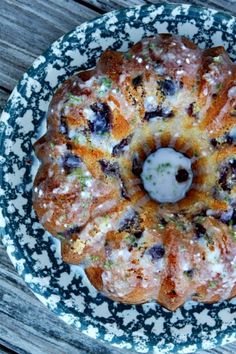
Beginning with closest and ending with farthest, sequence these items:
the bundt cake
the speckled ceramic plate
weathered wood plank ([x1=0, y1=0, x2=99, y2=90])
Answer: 1. the bundt cake
2. the speckled ceramic plate
3. weathered wood plank ([x1=0, y1=0, x2=99, y2=90])

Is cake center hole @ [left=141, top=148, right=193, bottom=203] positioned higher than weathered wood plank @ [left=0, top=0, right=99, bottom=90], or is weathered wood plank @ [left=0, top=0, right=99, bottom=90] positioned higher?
weathered wood plank @ [left=0, top=0, right=99, bottom=90]

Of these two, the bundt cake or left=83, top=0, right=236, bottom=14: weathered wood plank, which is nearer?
the bundt cake

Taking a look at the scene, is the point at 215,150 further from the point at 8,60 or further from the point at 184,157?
the point at 8,60

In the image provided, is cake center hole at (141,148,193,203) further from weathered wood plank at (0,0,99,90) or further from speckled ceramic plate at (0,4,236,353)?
weathered wood plank at (0,0,99,90)

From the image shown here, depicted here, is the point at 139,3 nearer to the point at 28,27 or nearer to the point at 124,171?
the point at 28,27

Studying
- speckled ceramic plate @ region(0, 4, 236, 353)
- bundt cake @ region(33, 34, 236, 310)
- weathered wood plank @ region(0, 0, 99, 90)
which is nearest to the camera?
bundt cake @ region(33, 34, 236, 310)

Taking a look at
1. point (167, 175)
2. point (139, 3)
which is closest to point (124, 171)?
point (167, 175)

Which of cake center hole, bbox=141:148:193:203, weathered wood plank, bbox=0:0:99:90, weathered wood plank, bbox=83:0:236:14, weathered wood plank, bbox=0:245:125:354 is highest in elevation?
weathered wood plank, bbox=83:0:236:14

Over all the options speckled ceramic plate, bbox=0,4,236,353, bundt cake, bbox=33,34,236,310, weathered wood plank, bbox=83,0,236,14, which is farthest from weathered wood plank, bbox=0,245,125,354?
weathered wood plank, bbox=83,0,236,14
